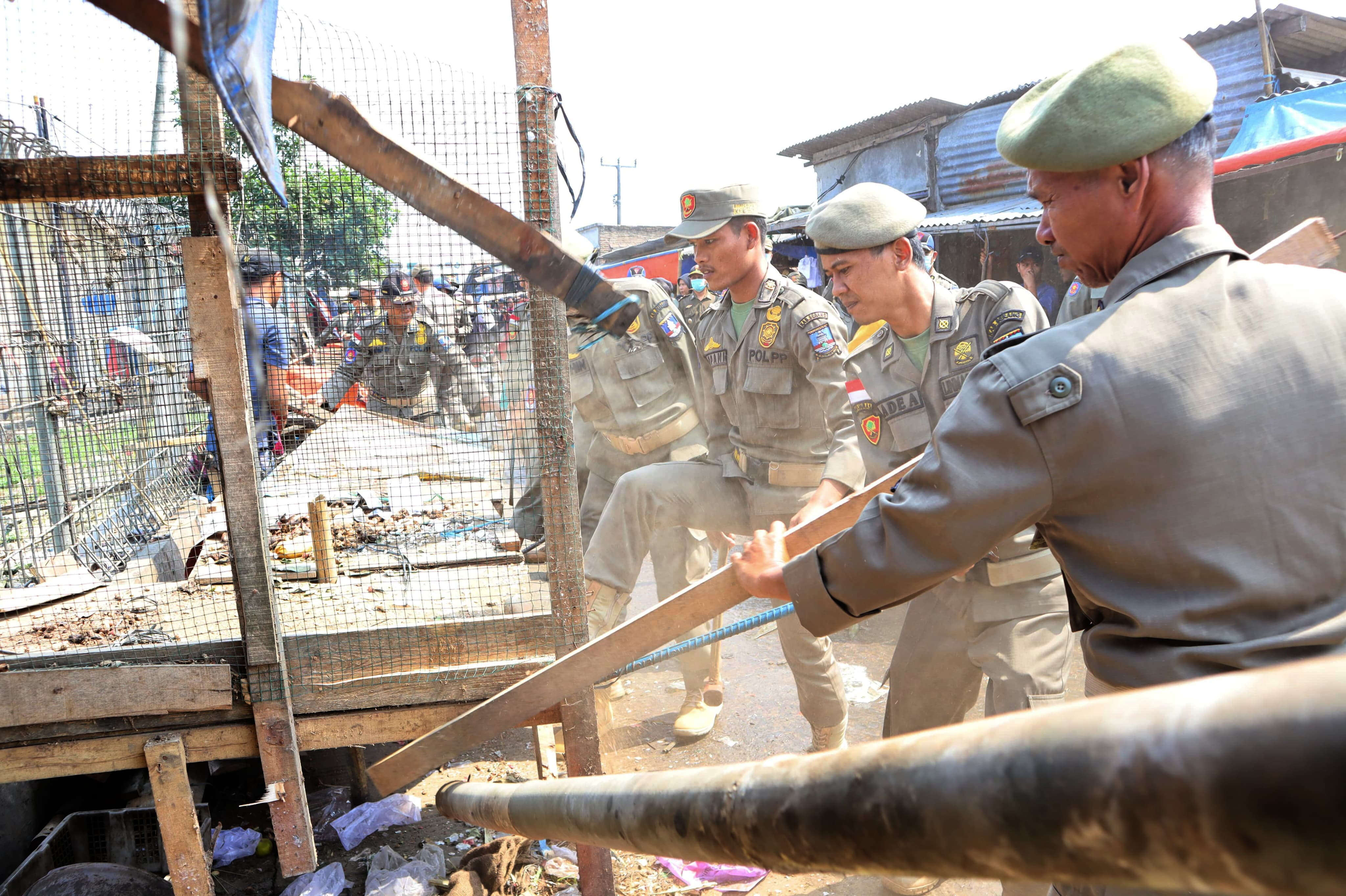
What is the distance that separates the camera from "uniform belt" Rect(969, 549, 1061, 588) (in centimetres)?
270

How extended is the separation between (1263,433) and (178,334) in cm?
428

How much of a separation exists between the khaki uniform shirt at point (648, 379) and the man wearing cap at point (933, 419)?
5.74 ft

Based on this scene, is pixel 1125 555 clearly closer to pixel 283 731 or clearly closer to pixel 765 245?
pixel 283 731

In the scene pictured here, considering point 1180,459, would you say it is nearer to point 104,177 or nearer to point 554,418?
point 554,418

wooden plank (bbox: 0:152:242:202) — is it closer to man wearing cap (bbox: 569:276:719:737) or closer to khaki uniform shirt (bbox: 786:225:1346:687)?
khaki uniform shirt (bbox: 786:225:1346:687)

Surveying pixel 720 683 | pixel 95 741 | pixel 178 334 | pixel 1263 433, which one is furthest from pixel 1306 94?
pixel 95 741

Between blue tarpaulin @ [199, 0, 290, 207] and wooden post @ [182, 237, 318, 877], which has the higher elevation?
blue tarpaulin @ [199, 0, 290, 207]

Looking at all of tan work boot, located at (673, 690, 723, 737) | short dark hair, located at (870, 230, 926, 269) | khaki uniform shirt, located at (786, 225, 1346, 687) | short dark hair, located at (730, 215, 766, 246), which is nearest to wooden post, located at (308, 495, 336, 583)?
tan work boot, located at (673, 690, 723, 737)

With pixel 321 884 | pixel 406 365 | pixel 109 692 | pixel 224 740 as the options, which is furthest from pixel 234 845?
pixel 406 365

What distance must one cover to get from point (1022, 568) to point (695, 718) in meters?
2.29

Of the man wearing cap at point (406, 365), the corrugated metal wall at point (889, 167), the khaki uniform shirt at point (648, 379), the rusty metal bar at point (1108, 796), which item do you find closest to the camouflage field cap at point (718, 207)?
the khaki uniform shirt at point (648, 379)

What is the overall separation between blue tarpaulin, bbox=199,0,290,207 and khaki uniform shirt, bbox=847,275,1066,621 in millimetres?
2062

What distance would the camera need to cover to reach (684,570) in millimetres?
4660

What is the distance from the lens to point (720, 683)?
467cm
